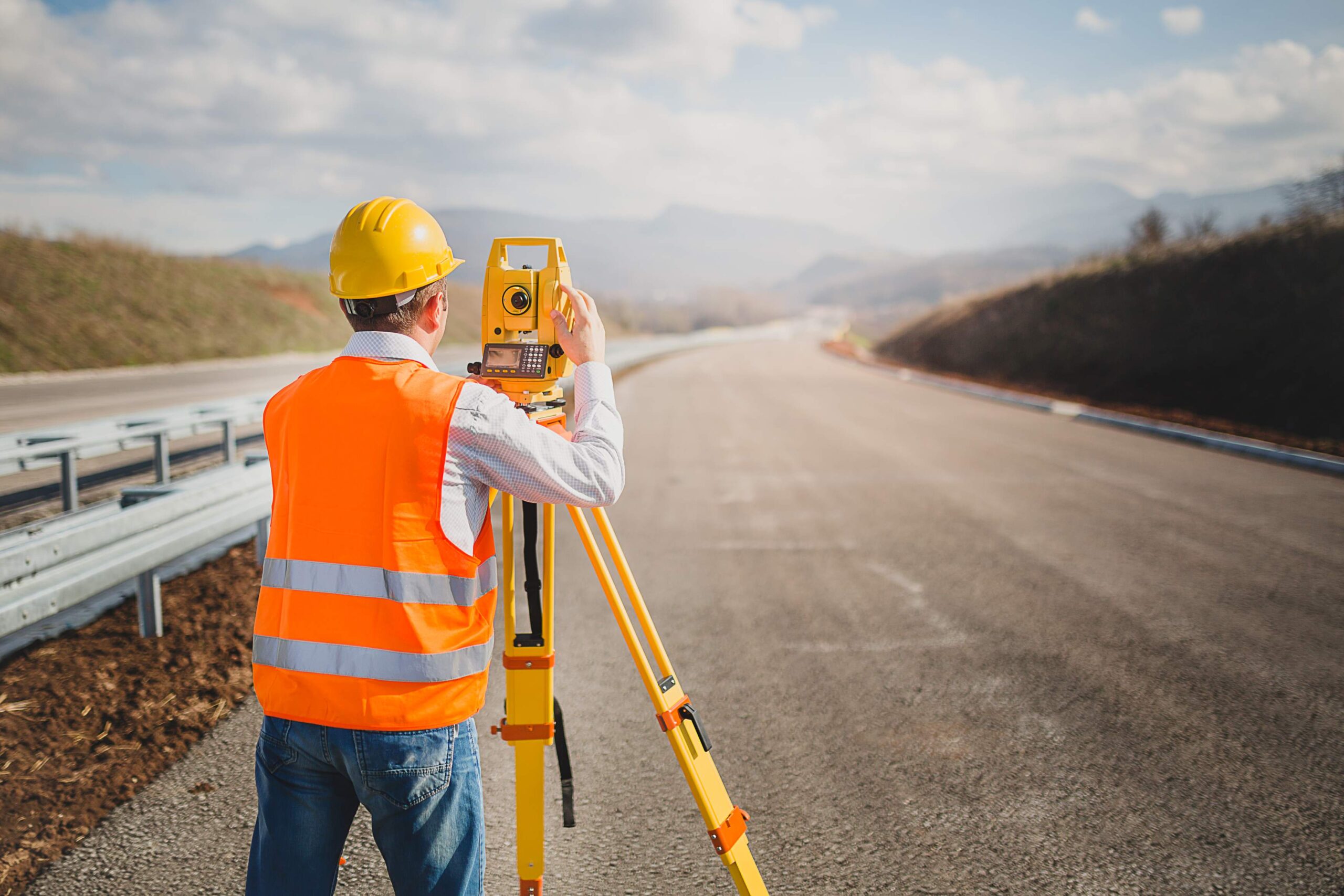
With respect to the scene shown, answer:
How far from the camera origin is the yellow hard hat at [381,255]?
1631 mm

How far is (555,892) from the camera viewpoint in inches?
97.8

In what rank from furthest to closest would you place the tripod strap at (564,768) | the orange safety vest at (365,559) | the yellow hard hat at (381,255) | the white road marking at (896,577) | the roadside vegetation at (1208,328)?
1. the roadside vegetation at (1208,328)
2. the white road marking at (896,577)
3. the tripod strap at (564,768)
4. the yellow hard hat at (381,255)
5. the orange safety vest at (365,559)

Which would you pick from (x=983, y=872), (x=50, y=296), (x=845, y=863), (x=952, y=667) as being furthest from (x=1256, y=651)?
(x=50, y=296)

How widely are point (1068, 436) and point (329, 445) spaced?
41.3 ft

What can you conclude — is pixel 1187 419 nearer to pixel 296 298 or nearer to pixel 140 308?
pixel 140 308

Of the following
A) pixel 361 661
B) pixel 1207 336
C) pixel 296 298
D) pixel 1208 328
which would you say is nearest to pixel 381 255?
pixel 361 661

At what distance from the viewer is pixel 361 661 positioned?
1553 millimetres

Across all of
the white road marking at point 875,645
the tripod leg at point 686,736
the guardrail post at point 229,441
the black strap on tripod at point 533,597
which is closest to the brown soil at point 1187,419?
the white road marking at point 875,645

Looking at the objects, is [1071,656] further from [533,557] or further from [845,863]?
[533,557]

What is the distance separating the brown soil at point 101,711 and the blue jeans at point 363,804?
4.75 ft

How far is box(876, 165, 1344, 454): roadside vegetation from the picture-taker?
14.4m

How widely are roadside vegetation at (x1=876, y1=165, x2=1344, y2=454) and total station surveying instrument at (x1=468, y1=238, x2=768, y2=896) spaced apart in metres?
12.2

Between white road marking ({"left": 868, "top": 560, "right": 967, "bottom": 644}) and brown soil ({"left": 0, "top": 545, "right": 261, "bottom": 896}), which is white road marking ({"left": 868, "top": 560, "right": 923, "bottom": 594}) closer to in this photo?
white road marking ({"left": 868, "top": 560, "right": 967, "bottom": 644})

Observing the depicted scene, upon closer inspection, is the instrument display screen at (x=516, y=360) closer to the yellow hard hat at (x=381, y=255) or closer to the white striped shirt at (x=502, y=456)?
the white striped shirt at (x=502, y=456)
